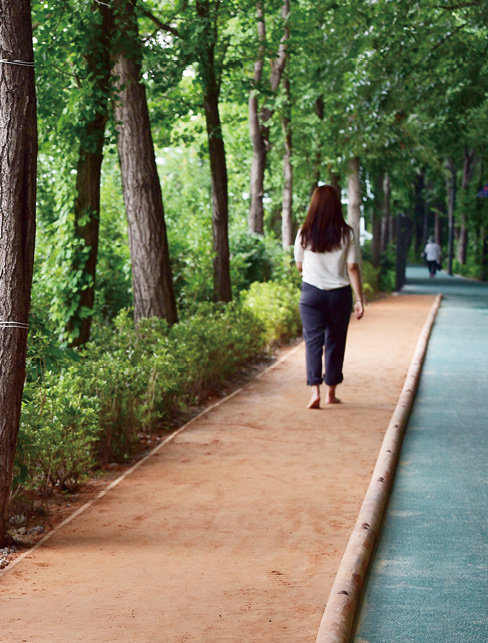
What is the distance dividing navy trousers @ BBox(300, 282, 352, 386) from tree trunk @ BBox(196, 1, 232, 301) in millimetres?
5615

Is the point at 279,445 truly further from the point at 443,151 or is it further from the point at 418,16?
the point at 443,151

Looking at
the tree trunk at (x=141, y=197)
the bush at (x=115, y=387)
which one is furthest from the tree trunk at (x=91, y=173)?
the tree trunk at (x=141, y=197)

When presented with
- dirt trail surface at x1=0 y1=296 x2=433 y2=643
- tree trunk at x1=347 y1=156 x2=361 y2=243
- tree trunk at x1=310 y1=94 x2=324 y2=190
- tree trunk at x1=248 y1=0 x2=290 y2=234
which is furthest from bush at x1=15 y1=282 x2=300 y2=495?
tree trunk at x1=347 y1=156 x2=361 y2=243

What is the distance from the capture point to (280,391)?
11.0 meters

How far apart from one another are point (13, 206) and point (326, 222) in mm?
4703

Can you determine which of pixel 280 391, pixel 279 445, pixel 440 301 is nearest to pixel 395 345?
pixel 280 391

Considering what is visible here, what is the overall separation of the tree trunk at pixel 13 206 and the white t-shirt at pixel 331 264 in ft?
15.1

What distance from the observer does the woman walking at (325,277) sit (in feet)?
30.7

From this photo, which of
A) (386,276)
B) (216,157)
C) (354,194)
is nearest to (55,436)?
(216,157)

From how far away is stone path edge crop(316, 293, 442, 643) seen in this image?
398 cm

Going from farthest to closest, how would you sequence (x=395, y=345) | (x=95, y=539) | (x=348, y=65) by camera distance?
1. (x=348, y=65)
2. (x=395, y=345)
3. (x=95, y=539)

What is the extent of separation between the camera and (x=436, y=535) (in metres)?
5.55

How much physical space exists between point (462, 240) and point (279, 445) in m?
52.1

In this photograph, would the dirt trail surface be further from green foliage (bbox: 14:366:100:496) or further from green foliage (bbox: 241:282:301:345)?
green foliage (bbox: 241:282:301:345)
